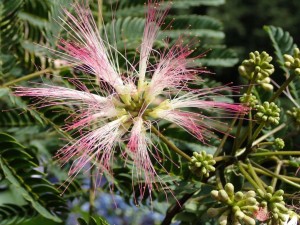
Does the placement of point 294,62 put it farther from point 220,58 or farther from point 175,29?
point 175,29

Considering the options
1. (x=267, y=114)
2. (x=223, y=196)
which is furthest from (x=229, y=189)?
(x=267, y=114)

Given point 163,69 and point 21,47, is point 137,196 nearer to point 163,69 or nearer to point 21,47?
point 163,69

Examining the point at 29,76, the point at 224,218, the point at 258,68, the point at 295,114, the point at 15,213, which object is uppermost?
the point at 258,68

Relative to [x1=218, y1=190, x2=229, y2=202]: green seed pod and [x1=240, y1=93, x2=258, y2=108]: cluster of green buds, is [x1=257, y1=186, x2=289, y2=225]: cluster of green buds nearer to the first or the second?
[x1=218, y1=190, x2=229, y2=202]: green seed pod

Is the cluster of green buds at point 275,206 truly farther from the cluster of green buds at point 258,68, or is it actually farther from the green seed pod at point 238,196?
the cluster of green buds at point 258,68

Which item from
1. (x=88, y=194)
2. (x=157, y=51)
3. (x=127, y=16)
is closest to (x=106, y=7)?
(x=127, y=16)
